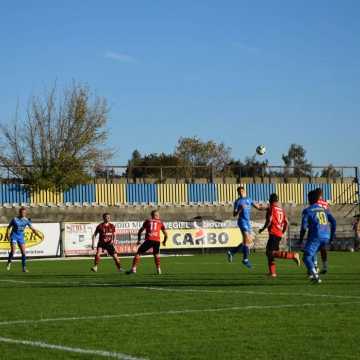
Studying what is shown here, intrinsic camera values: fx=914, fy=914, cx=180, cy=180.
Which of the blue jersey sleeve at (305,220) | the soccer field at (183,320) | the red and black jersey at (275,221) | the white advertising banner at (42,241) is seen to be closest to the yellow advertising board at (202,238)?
the white advertising banner at (42,241)

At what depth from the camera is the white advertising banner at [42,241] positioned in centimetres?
3888

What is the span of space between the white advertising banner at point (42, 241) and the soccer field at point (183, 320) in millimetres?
19784

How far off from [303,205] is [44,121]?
744 inches

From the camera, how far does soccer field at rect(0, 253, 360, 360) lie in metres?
9.30

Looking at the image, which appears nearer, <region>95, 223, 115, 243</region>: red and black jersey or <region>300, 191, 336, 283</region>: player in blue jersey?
<region>300, 191, 336, 283</region>: player in blue jersey

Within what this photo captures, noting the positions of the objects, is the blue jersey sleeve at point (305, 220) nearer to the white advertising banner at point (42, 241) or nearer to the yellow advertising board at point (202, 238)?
the white advertising banner at point (42, 241)

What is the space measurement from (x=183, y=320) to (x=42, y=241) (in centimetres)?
2842

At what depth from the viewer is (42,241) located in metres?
39.6

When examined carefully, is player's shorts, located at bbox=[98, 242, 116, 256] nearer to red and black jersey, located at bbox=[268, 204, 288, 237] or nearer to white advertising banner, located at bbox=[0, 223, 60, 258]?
red and black jersey, located at bbox=[268, 204, 288, 237]

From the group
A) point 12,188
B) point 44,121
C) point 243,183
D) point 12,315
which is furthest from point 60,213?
point 12,315

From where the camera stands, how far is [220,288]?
1745 centimetres

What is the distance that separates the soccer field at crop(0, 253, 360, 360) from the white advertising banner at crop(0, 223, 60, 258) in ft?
64.9

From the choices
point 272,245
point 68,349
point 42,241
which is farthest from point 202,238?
point 68,349

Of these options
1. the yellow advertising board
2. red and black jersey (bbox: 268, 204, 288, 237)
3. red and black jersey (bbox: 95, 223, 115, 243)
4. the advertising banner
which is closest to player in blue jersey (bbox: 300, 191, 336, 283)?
red and black jersey (bbox: 268, 204, 288, 237)
